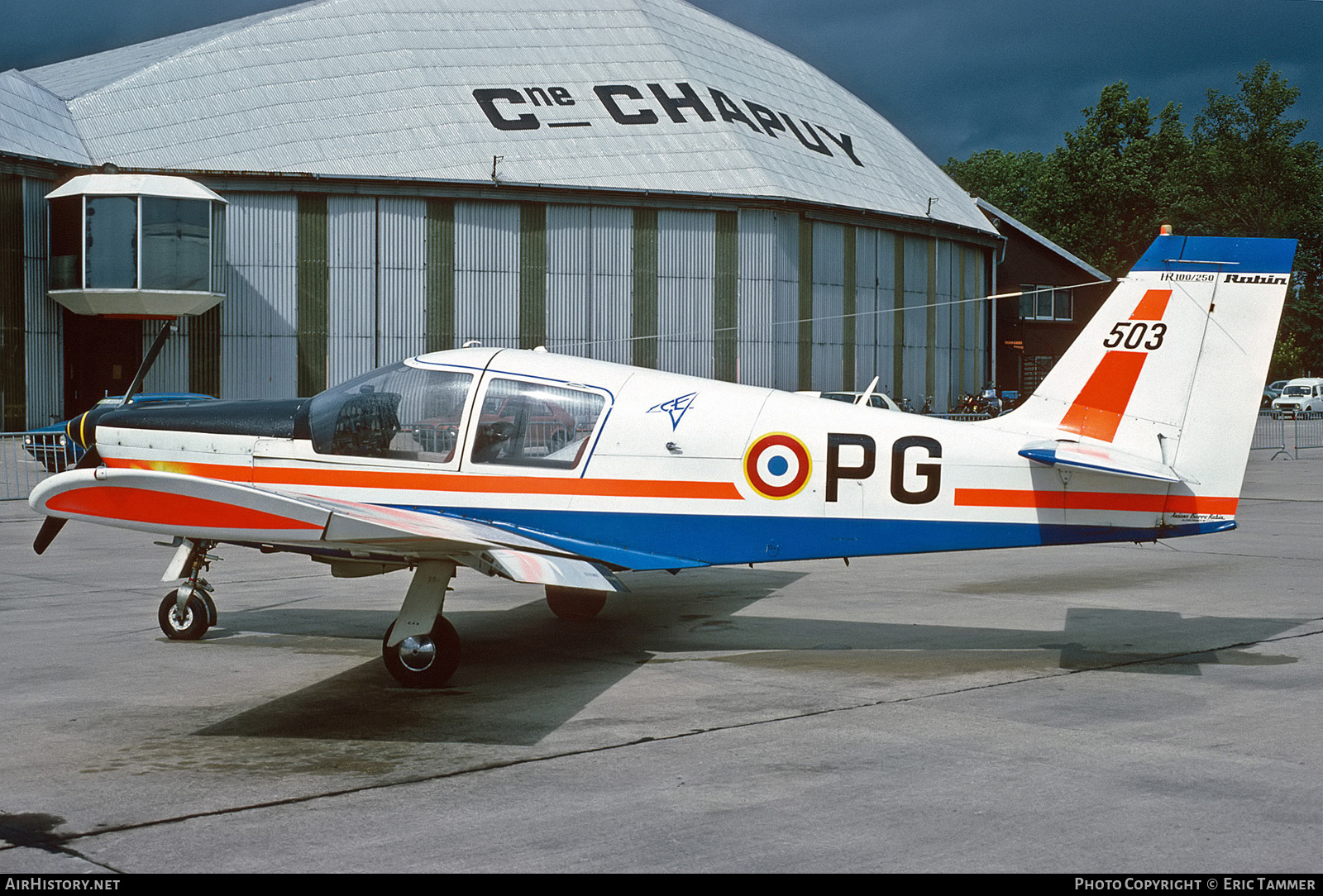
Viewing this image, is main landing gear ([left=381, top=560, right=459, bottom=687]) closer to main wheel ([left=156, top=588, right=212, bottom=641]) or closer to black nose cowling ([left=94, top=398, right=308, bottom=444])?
black nose cowling ([left=94, top=398, right=308, bottom=444])

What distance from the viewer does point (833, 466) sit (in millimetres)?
9078

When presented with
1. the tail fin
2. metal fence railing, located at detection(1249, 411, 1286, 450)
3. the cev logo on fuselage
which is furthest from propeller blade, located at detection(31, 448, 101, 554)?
metal fence railing, located at detection(1249, 411, 1286, 450)

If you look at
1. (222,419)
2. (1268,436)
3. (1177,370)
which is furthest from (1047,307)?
(222,419)

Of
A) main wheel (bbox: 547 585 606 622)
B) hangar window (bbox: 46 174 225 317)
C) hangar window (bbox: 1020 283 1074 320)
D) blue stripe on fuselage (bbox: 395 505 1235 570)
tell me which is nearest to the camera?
blue stripe on fuselage (bbox: 395 505 1235 570)

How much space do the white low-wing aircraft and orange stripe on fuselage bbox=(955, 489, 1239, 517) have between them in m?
0.01

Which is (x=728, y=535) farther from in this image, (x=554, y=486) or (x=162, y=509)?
(x=162, y=509)

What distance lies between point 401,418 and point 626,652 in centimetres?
248

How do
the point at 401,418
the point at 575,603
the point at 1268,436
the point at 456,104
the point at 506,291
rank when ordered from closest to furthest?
the point at 401,418 < the point at 575,603 < the point at 506,291 < the point at 456,104 < the point at 1268,436

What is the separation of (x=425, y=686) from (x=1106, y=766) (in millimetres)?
4291

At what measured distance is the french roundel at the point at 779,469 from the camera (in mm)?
9086

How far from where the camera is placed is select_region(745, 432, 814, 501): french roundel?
358 inches

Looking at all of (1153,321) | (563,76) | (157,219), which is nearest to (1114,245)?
(563,76)

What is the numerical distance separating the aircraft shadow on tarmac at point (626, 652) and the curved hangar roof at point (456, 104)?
31951 millimetres
